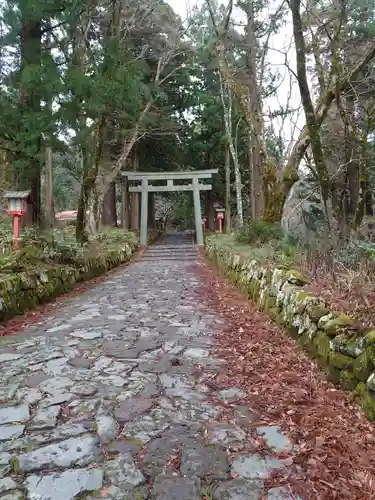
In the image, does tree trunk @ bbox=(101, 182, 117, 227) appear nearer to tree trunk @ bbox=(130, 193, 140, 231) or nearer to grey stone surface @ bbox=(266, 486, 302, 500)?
tree trunk @ bbox=(130, 193, 140, 231)

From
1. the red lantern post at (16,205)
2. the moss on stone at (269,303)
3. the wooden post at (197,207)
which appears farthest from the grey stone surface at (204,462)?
the wooden post at (197,207)

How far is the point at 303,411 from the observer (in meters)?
2.85

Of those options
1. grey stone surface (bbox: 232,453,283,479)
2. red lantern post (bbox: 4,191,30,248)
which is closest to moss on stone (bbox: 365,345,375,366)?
grey stone surface (bbox: 232,453,283,479)

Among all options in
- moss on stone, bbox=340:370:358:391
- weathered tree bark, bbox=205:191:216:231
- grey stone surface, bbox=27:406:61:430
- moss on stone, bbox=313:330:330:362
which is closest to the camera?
grey stone surface, bbox=27:406:61:430

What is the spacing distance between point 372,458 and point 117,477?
1.37m

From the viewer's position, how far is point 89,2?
6836mm

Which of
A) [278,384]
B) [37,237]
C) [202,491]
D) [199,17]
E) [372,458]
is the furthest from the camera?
[199,17]

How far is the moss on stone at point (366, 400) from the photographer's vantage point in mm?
2646

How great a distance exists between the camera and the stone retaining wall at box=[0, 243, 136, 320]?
539 centimetres

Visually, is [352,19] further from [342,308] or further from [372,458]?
[372,458]

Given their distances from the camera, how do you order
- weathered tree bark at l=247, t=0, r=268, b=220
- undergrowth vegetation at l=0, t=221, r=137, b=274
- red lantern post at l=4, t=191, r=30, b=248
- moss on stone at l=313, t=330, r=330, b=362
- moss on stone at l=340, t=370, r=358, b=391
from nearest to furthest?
moss on stone at l=340, t=370, r=358, b=391
moss on stone at l=313, t=330, r=330, b=362
undergrowth vegetation at l=0, t=221, r=137, b=274
red lantern post at l=4, t=191, r=30, b=248
weathered tree bark at l=247, t=0, r=268, b=220

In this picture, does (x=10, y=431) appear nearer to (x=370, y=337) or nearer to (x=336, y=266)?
(x=370, y=337)

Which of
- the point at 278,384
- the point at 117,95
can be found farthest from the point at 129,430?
the point at 117,95

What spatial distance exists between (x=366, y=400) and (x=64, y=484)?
1.89 meters
